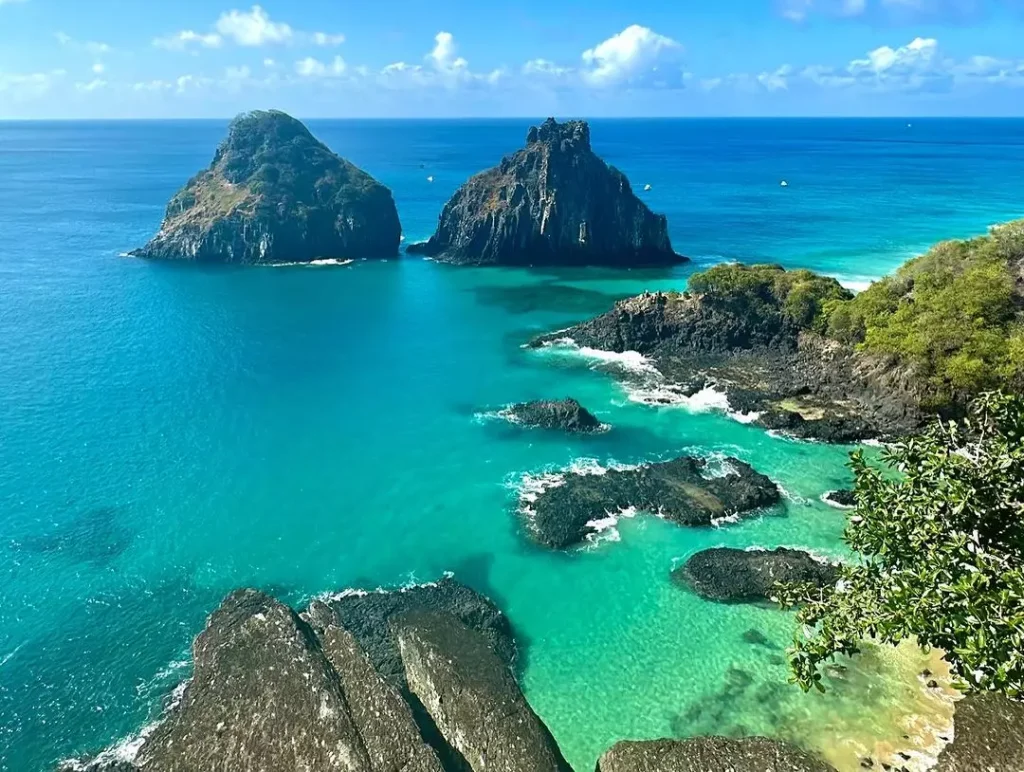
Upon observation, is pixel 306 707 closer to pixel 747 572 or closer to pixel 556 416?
pixel 747 572

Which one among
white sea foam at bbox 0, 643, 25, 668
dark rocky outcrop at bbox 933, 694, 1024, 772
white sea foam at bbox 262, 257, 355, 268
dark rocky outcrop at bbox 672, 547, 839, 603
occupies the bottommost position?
white sea foam at bbox 0, 643, 25, 668

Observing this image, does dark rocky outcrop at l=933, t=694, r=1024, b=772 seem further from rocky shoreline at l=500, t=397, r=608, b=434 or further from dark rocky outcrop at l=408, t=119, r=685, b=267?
dark rocky outcrop at l=408, t=119, r=685, b=267

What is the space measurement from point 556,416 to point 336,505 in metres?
21.2

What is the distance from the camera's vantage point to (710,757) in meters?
26.6

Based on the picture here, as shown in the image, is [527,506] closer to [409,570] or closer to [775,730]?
[409,570]

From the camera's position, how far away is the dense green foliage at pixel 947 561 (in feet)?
71.0

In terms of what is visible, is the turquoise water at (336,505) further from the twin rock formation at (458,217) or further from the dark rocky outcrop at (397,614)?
the twin rock formation at (458,217)

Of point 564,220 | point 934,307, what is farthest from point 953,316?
point 564,220

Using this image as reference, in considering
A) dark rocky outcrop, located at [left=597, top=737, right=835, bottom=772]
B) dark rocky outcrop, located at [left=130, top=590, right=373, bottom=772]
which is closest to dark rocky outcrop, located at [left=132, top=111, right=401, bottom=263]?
dark rocky outcrop, located at [left=130, top=590, right=373, bottom=772]

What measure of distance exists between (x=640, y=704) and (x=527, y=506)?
60.7 feet

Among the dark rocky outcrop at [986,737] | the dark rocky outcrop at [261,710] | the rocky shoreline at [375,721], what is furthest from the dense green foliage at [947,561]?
the dark rocky outcrop at [261,710]

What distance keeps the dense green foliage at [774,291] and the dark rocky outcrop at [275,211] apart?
7010 cm

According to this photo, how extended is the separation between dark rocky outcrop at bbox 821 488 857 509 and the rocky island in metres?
9.42

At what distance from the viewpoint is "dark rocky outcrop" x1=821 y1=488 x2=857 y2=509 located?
162 feet
